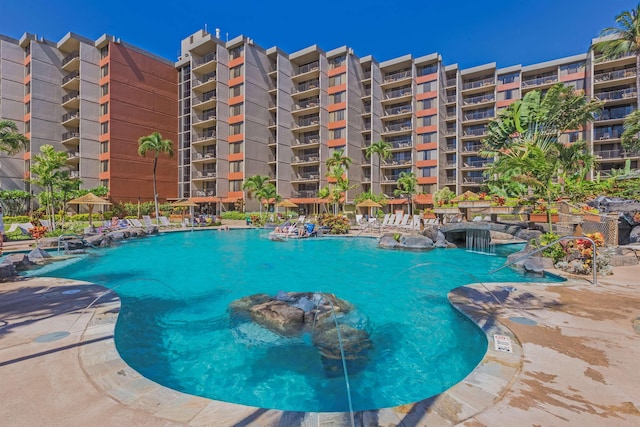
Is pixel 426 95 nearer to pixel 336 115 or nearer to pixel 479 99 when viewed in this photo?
pixel 479 99

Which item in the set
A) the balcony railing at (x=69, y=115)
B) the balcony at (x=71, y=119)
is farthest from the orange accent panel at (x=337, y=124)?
the balcony railing at (x=69, y=115)

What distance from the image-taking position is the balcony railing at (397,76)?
4705 centimetres

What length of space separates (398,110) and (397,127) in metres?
2.64

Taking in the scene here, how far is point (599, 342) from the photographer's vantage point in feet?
15.1

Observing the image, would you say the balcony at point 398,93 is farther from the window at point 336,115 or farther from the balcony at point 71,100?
the balcony at point 71,100

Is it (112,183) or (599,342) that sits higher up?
(112,183)

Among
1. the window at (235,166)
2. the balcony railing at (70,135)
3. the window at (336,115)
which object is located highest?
the window at (336,115)

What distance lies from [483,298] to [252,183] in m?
32.5

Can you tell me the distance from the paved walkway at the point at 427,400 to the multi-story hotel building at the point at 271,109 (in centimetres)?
3809

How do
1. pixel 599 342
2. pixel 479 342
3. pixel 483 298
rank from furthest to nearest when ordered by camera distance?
pixel 483 298 < pixel 479 342 < pixel 599 342

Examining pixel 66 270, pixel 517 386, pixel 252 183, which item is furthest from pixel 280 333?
pixel 252 183

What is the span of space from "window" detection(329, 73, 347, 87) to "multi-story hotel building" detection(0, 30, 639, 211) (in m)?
0.22

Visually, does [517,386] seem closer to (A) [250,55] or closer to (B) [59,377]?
(B) [59,377]

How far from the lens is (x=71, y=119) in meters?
40.7
